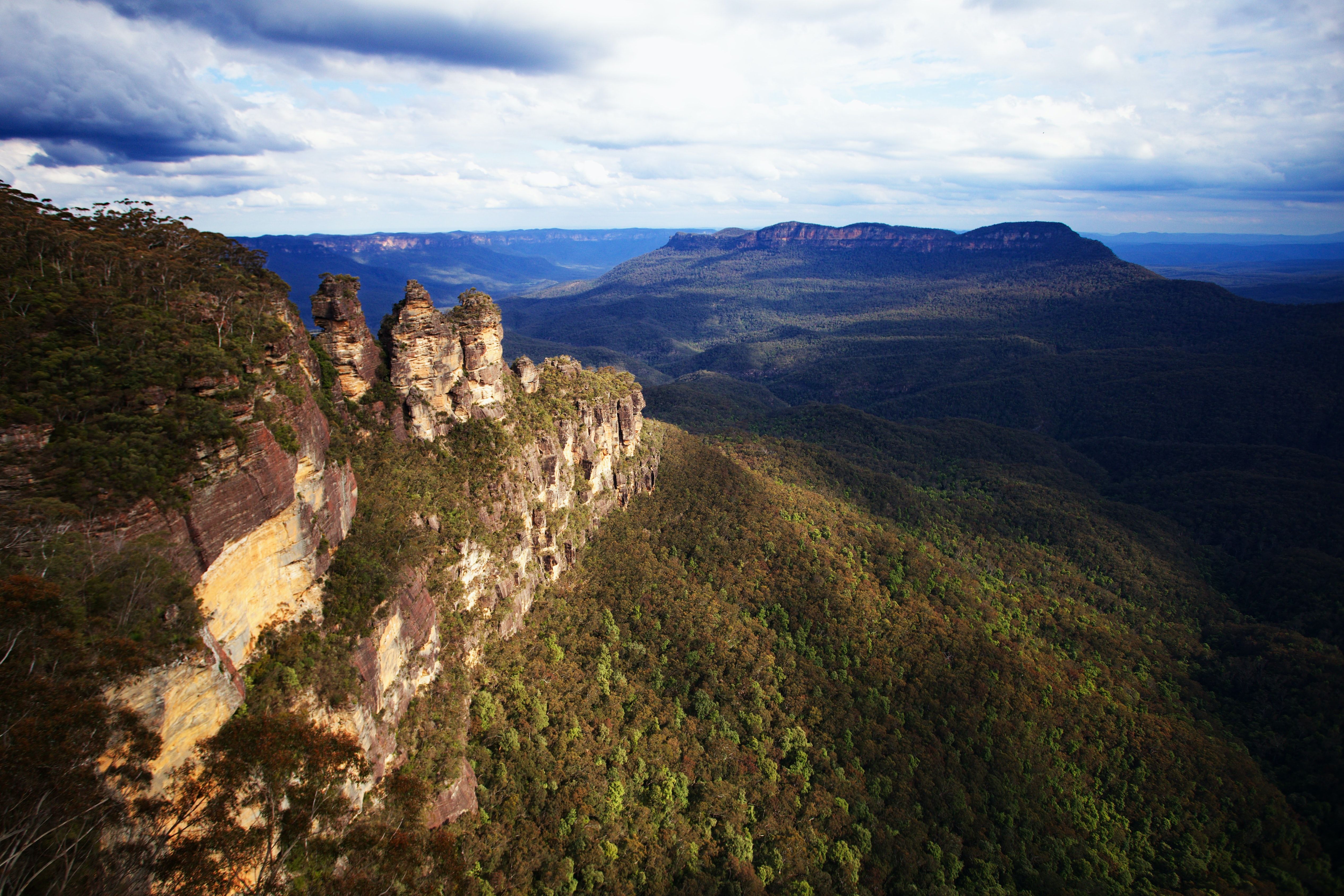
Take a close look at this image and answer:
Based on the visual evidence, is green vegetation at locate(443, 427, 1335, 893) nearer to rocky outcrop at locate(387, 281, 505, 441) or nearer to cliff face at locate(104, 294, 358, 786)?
cliff face at locate(104, 294, 358, 786)

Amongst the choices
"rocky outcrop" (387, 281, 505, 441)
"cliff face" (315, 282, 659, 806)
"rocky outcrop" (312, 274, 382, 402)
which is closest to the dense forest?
"cliff face" (315, 282, 659, 806)

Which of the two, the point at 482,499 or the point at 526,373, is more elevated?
the point at 526,373

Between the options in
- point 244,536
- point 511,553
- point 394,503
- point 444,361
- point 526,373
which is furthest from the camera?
point 526,373

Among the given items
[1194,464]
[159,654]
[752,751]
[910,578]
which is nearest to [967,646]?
A: [910,578]

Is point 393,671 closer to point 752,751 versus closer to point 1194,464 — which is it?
point 752,751

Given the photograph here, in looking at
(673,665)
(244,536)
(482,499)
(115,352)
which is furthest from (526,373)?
(115,352)

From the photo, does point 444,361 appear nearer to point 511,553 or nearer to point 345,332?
point 345,332

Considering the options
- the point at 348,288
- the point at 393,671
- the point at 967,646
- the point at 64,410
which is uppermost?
the point at 348,288
